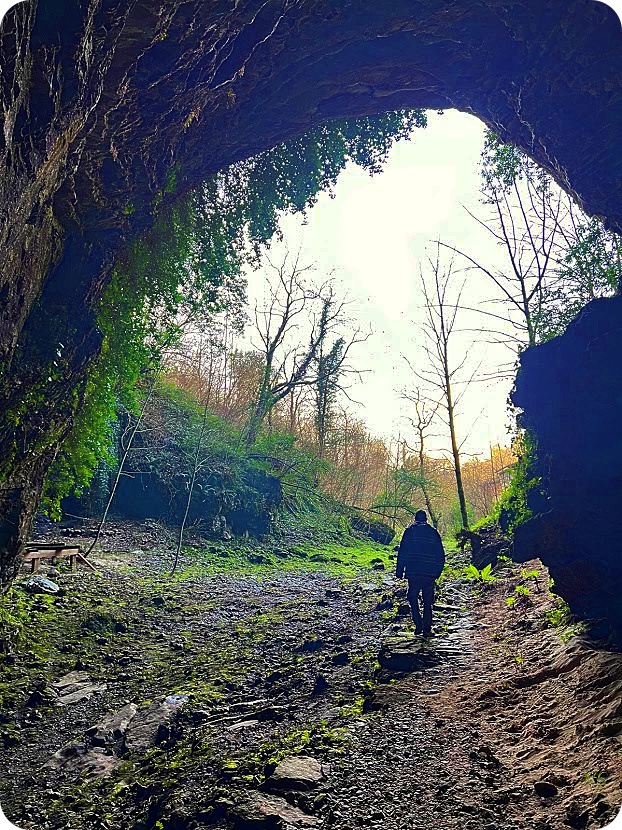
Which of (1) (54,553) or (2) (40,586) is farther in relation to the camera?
(1) (54,553)

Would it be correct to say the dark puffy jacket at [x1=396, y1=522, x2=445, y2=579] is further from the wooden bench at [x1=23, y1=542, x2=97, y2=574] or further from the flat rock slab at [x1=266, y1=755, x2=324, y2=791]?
the wooden bench at [x1=23, y1=542, x2=97, y2=574]

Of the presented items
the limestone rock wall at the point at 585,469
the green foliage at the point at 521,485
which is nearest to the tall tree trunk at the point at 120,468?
the green foliage at the point at 521,485

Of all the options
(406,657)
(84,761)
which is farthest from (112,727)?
(406,657)

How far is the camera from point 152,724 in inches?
206

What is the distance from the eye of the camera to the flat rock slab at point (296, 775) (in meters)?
3.66

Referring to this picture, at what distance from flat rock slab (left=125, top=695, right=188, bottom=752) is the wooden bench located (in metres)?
5.90

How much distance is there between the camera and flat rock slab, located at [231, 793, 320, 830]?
3262 mm

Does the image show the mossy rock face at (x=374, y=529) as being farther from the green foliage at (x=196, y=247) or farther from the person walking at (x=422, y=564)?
the person walking at (x=422, y=564)

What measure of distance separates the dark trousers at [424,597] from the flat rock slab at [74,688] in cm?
437

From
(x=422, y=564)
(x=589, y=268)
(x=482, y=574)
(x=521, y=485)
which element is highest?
(x=589, y=268)

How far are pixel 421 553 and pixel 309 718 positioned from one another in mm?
2957

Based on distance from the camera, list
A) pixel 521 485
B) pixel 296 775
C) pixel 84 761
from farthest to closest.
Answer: pixel 521 485
pixel 84 761
pixel 296 775

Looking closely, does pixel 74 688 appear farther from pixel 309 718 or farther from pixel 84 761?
pixel 309 718

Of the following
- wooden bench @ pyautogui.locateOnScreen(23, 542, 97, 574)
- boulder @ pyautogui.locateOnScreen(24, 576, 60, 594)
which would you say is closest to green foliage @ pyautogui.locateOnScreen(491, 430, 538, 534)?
boulder @ pyautogui.locateOnScreen(24, 576, 60, 594)
